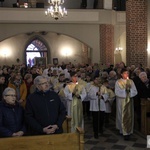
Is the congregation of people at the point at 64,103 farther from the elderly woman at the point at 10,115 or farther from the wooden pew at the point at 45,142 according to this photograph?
the wooden pew at the point at 45,142

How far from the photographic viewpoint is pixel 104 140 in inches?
334

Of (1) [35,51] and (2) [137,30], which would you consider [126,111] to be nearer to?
(2) [137,30]

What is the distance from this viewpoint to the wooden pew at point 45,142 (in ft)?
15.3

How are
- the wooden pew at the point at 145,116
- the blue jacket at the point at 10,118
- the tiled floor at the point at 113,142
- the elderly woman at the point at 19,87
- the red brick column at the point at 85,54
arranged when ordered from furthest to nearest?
the red brick column at the point at 85,54 < the elderly woman at the point at 19,87 < the wooden pew at the point at 145,116 < the tiled floor at the point at 113,142 < the blue jacket at the point at 10,118

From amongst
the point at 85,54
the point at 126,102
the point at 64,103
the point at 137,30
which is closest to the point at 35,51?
the point at 85,54

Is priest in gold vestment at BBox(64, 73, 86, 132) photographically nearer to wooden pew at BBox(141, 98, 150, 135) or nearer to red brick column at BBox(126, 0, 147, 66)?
wooden pew at BBox(141, 98, 150, 135)

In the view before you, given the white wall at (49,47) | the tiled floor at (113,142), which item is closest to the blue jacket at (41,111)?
the tiled floor at (113,142)

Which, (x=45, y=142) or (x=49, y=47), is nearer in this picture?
(x=45, y=142)

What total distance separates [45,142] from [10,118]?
0.81m

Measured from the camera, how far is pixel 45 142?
479 cm

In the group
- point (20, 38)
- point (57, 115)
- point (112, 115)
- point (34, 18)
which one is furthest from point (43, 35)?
point (57, 115)

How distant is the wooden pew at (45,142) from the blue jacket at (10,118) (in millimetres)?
497

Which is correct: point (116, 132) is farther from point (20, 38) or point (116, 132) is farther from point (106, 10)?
point (20, 38)

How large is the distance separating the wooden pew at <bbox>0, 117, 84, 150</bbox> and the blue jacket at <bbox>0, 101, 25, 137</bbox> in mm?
497
